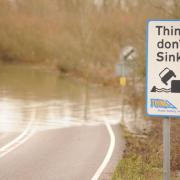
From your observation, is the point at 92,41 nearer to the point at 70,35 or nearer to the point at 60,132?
the point at 70,35

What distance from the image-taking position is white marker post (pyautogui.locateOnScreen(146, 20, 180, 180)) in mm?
5742

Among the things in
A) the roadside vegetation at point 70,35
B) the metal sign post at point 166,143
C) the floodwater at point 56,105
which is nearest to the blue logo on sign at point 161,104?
the metal sign post at point 166,143

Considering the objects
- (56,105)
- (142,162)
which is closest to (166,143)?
(142,162)

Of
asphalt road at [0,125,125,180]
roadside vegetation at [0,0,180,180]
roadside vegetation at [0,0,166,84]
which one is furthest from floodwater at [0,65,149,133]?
roadside vegetation at [0,0,166,84]

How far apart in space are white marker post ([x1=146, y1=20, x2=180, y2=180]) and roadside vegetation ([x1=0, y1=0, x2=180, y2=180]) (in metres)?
5.40

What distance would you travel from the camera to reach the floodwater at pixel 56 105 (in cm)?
2294

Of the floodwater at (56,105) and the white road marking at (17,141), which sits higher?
the floodwater at (56,105)

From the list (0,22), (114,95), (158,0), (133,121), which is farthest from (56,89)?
(0,22)

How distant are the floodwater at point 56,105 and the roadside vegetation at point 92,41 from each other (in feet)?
6.42

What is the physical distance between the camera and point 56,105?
2967 cm

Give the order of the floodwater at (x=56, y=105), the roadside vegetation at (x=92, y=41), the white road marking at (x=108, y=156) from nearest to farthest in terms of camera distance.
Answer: the white road marking at (x=108, y=156), the roadside vegetation at (x=92, y=41), the floodwater at (x=56, y=105)

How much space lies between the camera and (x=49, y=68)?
6306cm

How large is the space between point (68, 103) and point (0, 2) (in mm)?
44010

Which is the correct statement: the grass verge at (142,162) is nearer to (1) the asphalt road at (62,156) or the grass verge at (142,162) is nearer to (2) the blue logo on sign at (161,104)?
(1) the asphalt road at (62,156)
